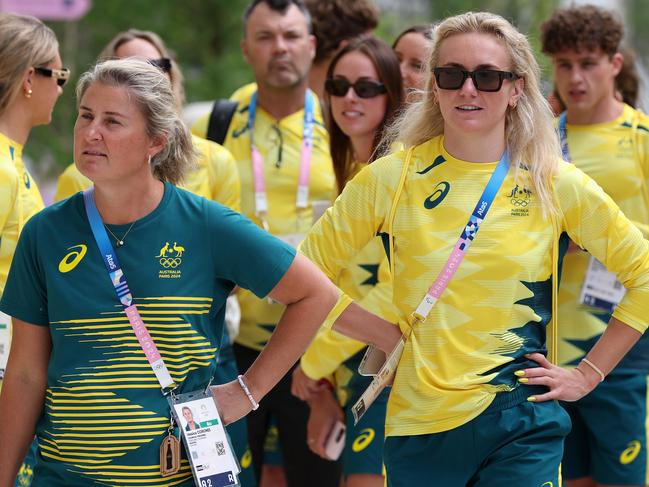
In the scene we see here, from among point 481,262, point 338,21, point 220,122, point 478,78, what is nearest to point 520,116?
point 478,78

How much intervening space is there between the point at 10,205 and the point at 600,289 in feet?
8.82

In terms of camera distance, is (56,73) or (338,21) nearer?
(56,73)

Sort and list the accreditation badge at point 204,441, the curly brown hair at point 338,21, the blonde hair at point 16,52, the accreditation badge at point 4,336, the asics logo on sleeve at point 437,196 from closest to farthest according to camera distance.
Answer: the accreditation badge at point 204,441, the asics logo on sleeve at point 437,196, the accreditation badge at point 4,336, the blonde hair at point 16,52, the curly brown hair at point 338,21

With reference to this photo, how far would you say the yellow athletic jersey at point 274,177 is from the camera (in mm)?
5742

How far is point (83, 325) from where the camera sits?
346 centimetres

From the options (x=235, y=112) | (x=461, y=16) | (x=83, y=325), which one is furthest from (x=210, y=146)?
(x=83, y=325)

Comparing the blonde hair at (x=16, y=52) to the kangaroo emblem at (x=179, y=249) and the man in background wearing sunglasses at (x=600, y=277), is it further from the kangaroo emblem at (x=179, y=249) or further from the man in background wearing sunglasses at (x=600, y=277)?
the man in background wearing sunglasses at (x=600, y=277)

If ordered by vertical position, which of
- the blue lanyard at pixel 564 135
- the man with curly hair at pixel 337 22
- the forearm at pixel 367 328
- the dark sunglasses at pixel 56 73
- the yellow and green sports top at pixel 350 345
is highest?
the man with curly hair at pixel 337 22

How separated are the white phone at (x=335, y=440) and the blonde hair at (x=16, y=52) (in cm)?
205

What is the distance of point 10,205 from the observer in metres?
4.50

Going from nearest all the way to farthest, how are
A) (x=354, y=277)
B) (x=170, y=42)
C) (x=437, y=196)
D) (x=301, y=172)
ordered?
(x=437, y=196) < (x=354, y=277) < (x=301, y=172) < (x=170, y=42)

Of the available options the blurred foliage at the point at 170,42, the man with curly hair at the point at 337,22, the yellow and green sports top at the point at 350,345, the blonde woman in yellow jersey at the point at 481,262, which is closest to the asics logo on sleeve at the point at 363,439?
the yellow and green sports top at the point at 350,345

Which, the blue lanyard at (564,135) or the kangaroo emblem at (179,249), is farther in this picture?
the blue lanyard at (564,135)

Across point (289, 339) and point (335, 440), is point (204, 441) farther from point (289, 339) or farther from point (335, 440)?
point (335, 440)
